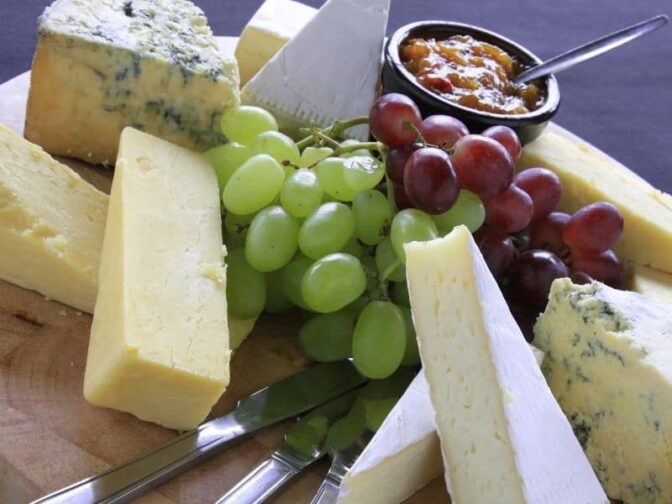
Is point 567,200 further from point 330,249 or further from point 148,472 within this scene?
point 148,472

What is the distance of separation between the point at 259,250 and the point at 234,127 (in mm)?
290

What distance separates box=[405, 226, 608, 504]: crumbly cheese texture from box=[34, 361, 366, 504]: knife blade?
23 cm

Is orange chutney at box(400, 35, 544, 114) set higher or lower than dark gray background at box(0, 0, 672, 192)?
higher

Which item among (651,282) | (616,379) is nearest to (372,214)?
(616,379)

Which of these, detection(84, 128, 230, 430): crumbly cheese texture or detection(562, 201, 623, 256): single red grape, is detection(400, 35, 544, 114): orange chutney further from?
detection(84, 128, 230, 430): crumbly cheese texture

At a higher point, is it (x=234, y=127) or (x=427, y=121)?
(x=427, y=121)

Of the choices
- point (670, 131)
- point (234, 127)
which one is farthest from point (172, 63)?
point (670, 131)

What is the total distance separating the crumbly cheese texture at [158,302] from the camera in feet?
3.35

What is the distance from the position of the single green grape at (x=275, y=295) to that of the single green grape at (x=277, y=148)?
0.18 m

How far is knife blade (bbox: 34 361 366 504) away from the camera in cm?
99

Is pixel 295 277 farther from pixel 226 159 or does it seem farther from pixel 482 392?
pixel 482 392

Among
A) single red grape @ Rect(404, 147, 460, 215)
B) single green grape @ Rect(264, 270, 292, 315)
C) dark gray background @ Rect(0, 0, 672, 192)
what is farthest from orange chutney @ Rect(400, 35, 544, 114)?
dark gray background @ Rect(0, 0, 672, 192)

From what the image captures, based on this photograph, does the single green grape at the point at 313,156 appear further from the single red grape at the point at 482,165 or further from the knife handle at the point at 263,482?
the knife handle at the point at 263,482

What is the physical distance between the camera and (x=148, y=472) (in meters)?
1.02
